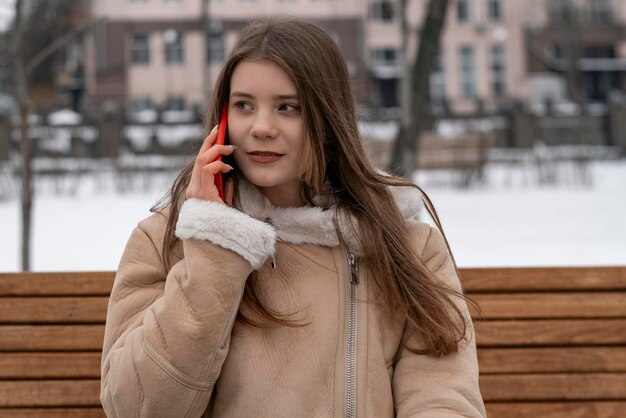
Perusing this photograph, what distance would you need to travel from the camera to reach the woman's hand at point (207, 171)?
6.38 feet

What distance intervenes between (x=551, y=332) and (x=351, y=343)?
3.32ft

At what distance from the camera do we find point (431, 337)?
79.4 inches

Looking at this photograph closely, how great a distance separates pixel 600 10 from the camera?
37.5m

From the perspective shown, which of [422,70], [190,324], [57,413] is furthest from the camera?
[422,70]

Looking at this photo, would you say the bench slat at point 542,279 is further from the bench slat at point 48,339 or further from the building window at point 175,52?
the building window at point 175,52

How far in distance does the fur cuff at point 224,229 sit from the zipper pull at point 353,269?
24 centimetres

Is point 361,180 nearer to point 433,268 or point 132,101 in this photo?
point 433,268

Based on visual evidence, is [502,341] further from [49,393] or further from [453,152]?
[453,152]

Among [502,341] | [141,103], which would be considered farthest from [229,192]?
[141,103]

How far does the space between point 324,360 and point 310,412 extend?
122 millimetres

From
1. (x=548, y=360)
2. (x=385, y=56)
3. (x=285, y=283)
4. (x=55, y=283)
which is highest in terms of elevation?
(x=385, y=56)

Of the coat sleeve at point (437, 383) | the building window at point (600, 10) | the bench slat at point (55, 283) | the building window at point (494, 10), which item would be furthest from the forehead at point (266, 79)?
the building window at point (600, 10)

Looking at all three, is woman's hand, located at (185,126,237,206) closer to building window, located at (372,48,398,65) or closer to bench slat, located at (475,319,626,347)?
bench slat, located at (475,319,626,347)

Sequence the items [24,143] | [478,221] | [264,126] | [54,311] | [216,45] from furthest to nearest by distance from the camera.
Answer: [216,45] → [478,221] → [24,143] → [54,311] → [264,126]
